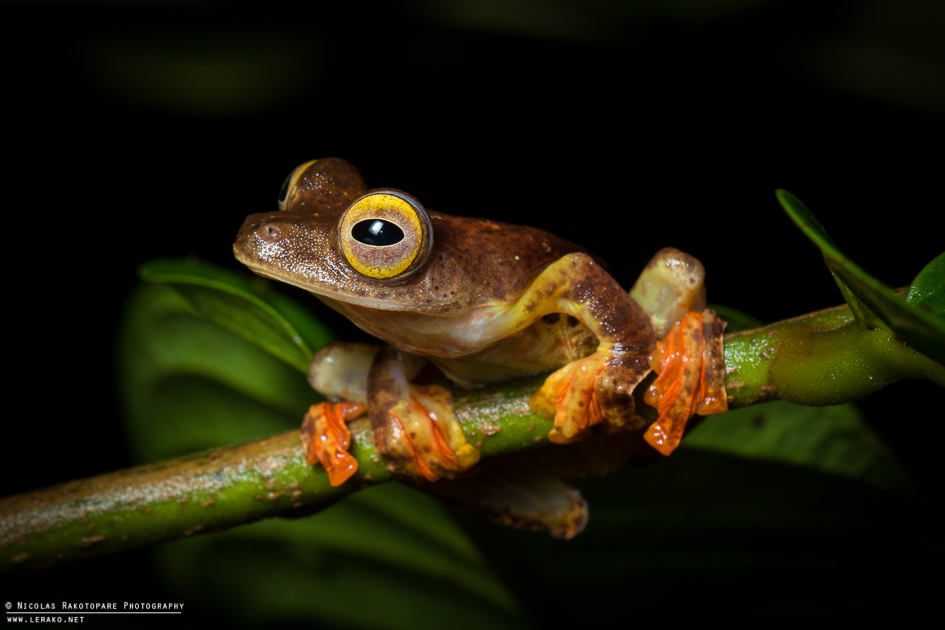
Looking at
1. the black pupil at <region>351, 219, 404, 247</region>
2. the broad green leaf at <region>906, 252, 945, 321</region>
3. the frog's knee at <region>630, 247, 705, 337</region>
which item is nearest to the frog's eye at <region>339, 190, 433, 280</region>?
the black pupil at <region>351, 219, 404, 247</region>

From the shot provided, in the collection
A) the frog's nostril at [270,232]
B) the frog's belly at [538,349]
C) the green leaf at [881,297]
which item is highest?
the frog's nostril at [270,232]

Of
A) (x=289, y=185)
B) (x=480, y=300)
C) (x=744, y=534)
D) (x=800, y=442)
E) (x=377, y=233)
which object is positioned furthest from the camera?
(x=744, y=534)

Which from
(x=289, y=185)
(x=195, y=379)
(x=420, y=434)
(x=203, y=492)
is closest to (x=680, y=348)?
(x=420, y=434)

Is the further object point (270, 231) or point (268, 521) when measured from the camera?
point (268, 521)

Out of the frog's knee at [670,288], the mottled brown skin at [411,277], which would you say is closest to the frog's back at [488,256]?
the mottled brown skin at [411,277]

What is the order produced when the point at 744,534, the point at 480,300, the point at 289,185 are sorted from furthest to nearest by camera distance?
the point at 744,534 < the point at 289,185 < the point at 480,300

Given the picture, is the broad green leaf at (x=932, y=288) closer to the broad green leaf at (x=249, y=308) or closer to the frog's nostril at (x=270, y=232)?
the frog's nostril at (x=270, y=232)

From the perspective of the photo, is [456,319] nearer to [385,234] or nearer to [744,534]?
[385,234]
